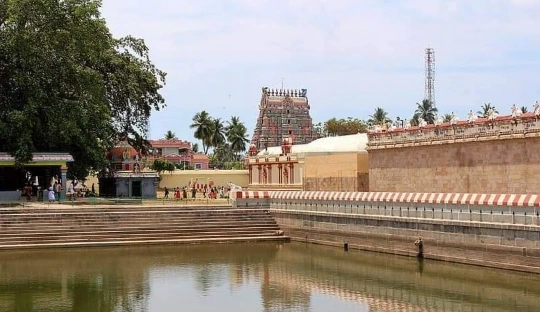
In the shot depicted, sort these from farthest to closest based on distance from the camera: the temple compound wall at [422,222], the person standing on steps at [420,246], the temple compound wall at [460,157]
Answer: the temple compound wall at [460,157]
the person standing on steps at [420,246]
the temple compound wall at [422,222]

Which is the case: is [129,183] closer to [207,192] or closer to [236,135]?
[207,192]

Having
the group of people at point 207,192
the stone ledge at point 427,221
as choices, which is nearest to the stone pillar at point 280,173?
the group of people at point 207,192

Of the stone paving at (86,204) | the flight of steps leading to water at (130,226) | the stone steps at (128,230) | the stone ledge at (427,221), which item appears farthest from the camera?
the stone paving at (86,204)

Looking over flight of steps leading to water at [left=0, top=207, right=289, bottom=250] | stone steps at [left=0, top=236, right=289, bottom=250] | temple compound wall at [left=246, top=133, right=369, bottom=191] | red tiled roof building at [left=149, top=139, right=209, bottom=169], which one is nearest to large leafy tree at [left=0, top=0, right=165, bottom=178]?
flight of steps leading to water at [left=0, top=207, right=289, bottom=250]

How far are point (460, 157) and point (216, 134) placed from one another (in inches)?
2778

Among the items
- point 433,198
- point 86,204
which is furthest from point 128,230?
point 433,198

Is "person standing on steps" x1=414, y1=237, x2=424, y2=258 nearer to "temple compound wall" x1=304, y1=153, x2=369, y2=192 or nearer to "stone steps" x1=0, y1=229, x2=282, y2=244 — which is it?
"stone steps" x1=0, y1=229, x2=282, y2=244

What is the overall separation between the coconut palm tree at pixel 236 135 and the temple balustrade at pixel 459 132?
6274 centimetres

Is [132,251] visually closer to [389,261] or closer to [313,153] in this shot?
[389,261]

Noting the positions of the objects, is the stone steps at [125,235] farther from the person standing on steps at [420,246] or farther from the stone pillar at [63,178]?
the stone pillar at [63,178]

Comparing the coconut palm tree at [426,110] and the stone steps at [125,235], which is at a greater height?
the coconut palm tree at [426,110]

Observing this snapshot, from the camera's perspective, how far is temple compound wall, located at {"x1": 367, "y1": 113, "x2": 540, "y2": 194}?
30594 mm

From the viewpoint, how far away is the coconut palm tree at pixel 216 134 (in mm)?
102119

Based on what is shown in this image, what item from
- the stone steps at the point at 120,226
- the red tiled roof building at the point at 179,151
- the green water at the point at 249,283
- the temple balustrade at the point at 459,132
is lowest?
the green water at the point at 249,283
